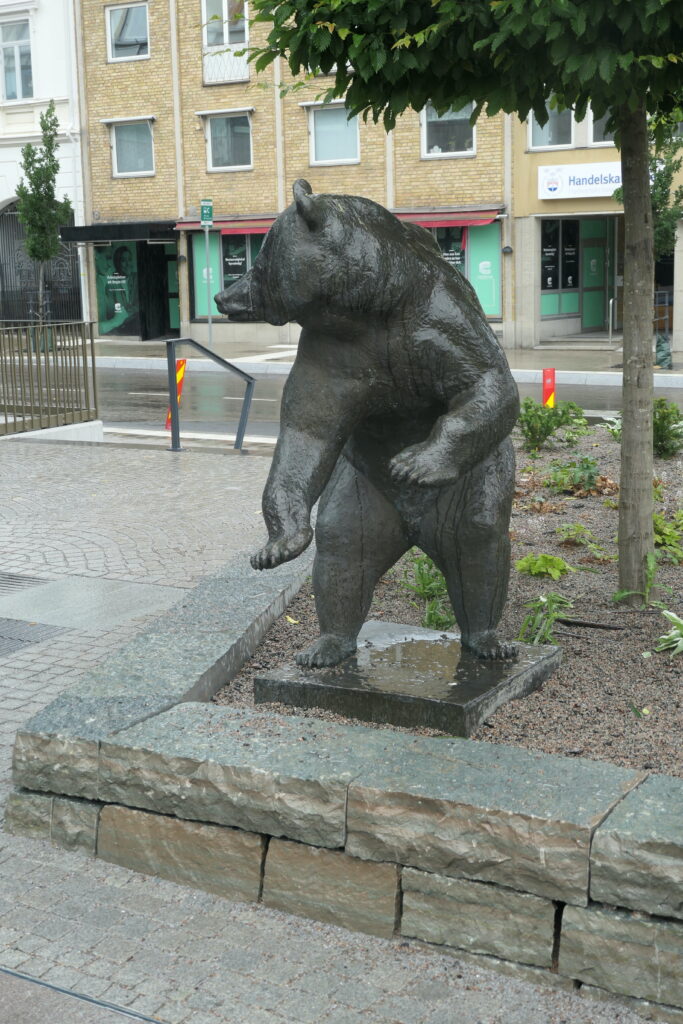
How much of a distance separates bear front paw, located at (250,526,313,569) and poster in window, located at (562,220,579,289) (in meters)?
25.9

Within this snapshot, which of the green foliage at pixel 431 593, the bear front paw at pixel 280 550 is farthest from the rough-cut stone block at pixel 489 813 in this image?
the green foliage at pixel 431 593

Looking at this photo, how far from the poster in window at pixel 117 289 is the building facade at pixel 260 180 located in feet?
0.12

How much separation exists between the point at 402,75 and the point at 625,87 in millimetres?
894

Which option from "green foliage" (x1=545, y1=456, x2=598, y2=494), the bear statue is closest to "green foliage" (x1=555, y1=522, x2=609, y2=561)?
"green foliage" (x1=545, y1=456, x2=598, y2=494)

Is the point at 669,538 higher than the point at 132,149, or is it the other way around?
the point at 132,149

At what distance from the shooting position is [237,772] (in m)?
3.82

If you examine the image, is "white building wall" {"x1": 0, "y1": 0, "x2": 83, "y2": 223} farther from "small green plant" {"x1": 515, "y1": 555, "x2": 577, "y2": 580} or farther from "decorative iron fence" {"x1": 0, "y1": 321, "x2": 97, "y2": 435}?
"small green plant" {"x1": 515, "y1": 555, "x2": 577, "y2": 580}

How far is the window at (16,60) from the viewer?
3312cm

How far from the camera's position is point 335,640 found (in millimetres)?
4766

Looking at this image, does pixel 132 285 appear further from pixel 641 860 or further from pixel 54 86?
pixel 641 860

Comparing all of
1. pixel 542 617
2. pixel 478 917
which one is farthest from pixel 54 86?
pixel 478 917

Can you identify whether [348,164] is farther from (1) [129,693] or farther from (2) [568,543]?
(1) [129,693]

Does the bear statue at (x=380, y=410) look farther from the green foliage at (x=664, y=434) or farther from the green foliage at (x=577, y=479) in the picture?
the green foliage at (x=664, y=434)

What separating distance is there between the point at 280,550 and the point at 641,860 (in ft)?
4.79
